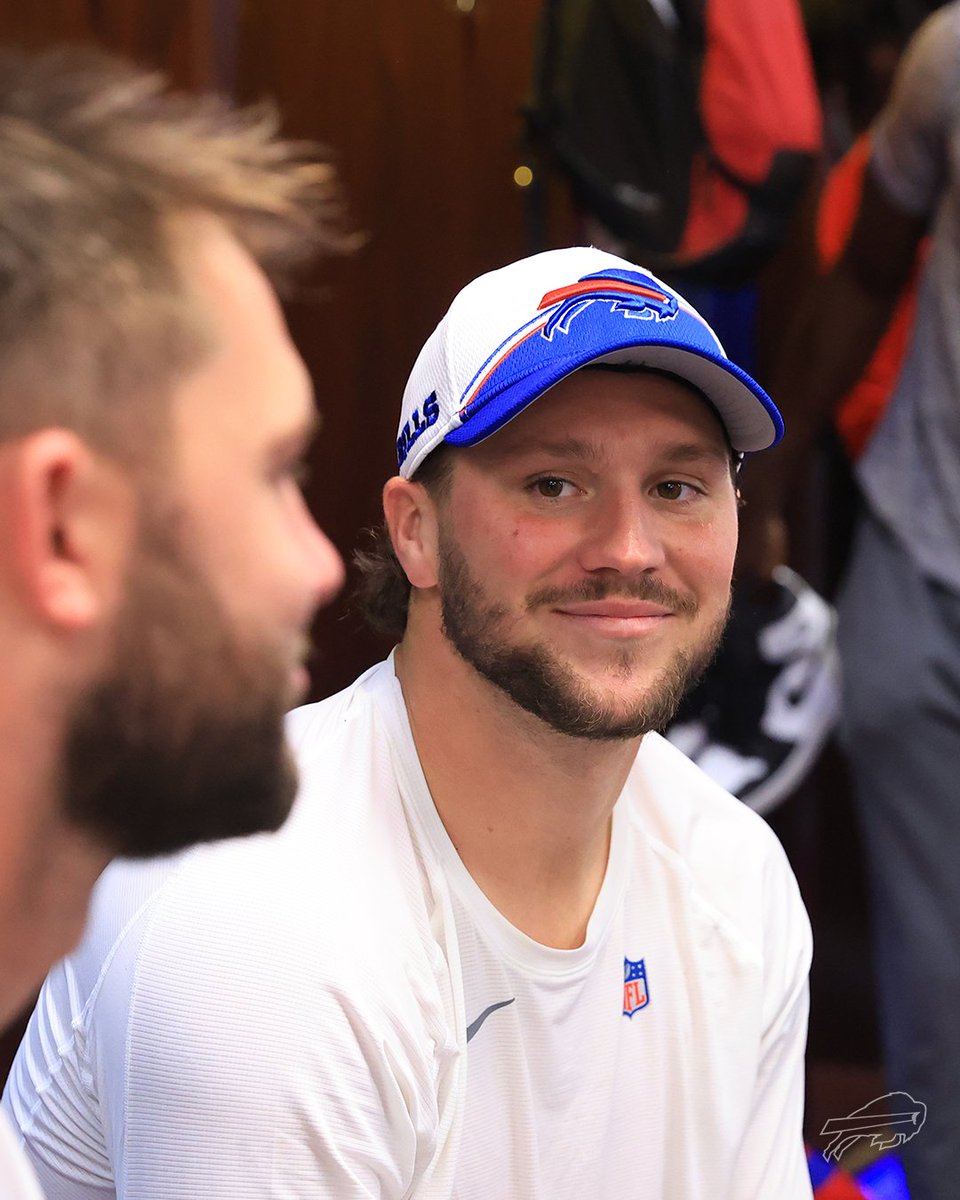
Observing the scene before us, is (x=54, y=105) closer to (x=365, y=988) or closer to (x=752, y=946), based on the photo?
(x=365, y=988)

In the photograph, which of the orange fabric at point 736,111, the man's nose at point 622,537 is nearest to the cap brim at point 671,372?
the man's nose at point 622,537

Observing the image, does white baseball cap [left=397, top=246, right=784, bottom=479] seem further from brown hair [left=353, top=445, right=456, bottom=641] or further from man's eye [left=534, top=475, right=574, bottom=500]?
brown hair [left=353, top=445, right=456, bottom=641]

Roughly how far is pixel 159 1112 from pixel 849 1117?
113 centimetres

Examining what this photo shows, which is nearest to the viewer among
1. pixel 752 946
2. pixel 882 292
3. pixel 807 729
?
pixel 752 946

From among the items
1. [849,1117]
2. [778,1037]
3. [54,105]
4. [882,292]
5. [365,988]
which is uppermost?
[882,292]

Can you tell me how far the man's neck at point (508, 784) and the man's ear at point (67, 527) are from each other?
69 centimetres

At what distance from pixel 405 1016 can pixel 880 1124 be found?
3.43 ft

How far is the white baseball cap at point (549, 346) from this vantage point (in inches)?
56.0

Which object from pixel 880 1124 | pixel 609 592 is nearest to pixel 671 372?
pixel 609 592

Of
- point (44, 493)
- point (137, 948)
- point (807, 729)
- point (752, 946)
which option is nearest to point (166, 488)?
point (44, 493)

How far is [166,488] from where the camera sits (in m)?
0.82

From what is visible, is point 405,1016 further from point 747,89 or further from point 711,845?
point 747,89

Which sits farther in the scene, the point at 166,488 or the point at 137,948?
the point at 137,948

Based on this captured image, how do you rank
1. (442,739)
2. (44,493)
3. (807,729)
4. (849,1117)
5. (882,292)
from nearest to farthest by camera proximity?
(44,493) < (442,739) < (849,1117) < (882,292) < (807,729)
